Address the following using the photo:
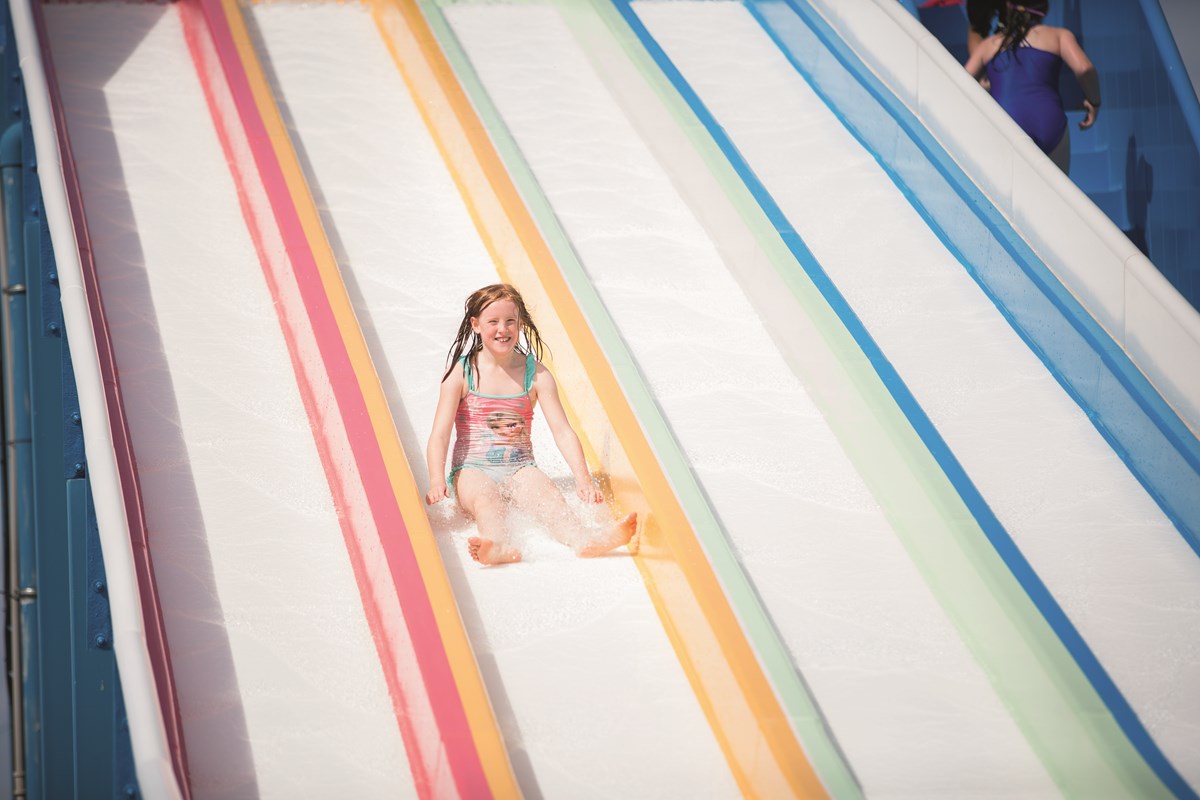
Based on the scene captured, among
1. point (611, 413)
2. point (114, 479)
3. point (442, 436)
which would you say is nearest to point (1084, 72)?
point (611, 413)

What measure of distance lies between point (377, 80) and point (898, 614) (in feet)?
11.0

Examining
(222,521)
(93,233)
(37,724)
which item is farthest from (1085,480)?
(93,233)

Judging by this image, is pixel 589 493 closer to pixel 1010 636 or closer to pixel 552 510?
pixel 552 510

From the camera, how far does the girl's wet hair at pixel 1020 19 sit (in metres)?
5.06

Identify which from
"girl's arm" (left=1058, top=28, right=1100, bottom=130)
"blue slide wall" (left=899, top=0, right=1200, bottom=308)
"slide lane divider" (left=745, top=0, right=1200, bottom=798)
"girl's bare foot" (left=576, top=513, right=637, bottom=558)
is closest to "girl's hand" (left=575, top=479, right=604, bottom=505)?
"girl's bare foot" (left=576, top=513, right=637, bottom=558)

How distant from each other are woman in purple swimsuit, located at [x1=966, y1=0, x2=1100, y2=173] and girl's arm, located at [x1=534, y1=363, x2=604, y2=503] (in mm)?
2656

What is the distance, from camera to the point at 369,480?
3.07 m

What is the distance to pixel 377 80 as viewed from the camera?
5168 mm

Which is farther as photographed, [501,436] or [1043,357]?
[1043,357]

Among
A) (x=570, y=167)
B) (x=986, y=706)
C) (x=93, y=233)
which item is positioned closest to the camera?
(x=986, y=706)

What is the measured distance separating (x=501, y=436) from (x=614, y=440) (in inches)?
13.0

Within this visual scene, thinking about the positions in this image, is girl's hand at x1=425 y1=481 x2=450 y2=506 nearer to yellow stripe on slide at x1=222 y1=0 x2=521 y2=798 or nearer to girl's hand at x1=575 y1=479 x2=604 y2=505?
yellow stripe on slide at x1=222 y1=0 x2=521 y2=798

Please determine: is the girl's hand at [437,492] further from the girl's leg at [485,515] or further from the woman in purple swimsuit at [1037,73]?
the woman in purple swimsuit at [1037,73]

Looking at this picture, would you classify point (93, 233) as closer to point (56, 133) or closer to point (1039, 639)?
point (56, 133)
